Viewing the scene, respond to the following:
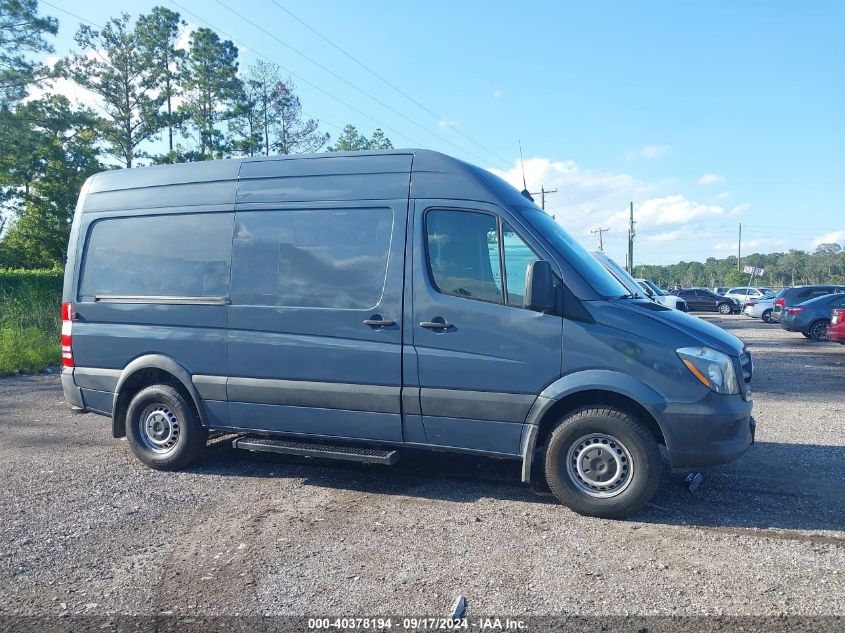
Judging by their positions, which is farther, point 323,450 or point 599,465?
point 323,450

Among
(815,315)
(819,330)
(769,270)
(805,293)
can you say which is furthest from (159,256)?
(769,270)

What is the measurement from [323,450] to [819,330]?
19.4m

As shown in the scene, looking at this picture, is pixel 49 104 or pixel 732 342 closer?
pixel 732 342

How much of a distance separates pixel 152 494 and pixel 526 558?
3.18 metres

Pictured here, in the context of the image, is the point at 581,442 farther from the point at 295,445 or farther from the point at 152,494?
the point at 152,494

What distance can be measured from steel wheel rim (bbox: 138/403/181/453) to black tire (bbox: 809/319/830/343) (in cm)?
1977

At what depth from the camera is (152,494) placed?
5379 millimetres

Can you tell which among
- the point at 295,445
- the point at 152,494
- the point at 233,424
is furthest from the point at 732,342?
the point at 152,494

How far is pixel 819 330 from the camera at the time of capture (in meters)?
19.8

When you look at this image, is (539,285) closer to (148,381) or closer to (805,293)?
(148,381)

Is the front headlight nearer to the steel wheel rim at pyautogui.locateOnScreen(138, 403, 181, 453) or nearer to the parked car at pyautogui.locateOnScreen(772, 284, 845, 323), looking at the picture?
the steel wheel rim at pyautogui.locateOnScreen(138, 403, 181, 453)

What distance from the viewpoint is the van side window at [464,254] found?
4.94m

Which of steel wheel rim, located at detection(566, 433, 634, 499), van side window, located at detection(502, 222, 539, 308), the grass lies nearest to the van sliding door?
van side window, located at detection(502, 222, 539, 308)

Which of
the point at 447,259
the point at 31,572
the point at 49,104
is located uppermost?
the point at 49,104
